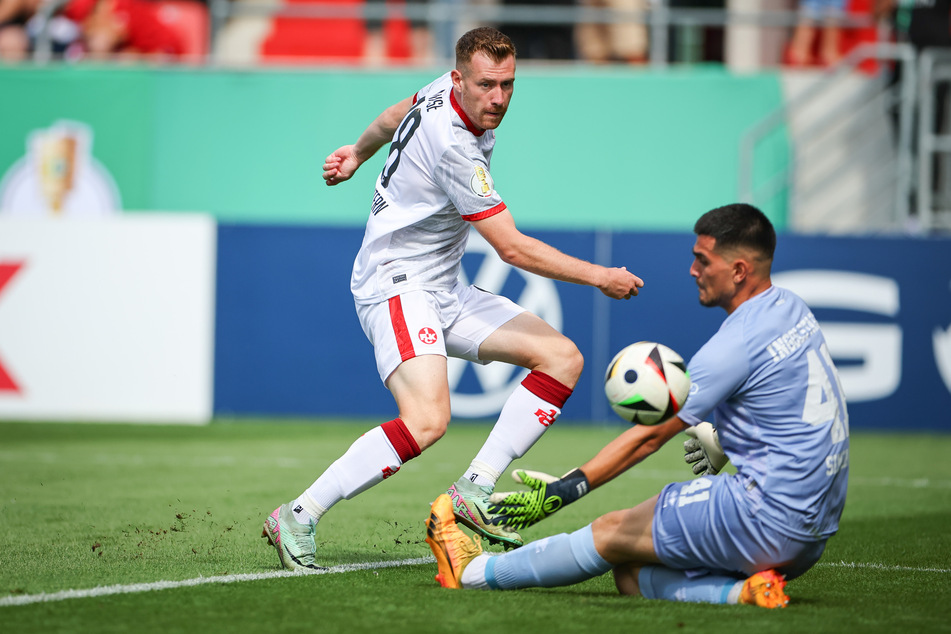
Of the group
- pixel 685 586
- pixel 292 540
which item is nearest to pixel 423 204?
pixel 292 540

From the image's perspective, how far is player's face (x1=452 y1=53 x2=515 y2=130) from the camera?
5.12 m

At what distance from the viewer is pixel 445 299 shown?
552 cm

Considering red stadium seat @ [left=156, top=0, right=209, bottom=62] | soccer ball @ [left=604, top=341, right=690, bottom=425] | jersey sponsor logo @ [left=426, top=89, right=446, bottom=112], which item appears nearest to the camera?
soccer ball @ [left=604, top=341, right=690, bottom=425]

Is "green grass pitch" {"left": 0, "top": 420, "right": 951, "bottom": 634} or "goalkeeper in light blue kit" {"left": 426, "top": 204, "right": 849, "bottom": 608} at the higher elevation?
"goalkeeper in light blue kit" {"left": 426, "top": 204, "right": 849, "bottom": 608}

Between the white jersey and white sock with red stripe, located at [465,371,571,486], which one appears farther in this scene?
white sock with red stripe, located at [465,371,571,486]

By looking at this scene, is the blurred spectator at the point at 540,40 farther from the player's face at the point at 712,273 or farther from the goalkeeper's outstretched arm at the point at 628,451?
the goalkeeper's outstretched arm at the point at 628,451

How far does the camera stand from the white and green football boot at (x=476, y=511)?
5195mm

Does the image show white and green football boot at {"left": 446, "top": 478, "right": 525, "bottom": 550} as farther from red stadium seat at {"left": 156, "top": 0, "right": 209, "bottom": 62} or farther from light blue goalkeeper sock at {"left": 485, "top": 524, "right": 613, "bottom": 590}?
red stadium seat at {"left": 156, "top": 0, "right": 209, "bottom": 62}

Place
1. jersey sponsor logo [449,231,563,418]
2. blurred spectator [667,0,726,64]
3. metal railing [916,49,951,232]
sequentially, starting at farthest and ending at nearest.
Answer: blurred spectator [667,0,726,64], metal railing [916,49,951,232], jersey sponsor logo [449,231,563,418]

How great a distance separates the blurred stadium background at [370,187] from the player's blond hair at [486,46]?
6.45 m

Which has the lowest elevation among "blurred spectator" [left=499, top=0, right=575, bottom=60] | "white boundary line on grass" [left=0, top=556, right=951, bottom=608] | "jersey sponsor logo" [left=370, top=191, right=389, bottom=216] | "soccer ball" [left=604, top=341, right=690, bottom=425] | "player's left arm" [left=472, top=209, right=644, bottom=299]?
"white boundary line on grass" [left=0, top=556, right=951, bottom=608]

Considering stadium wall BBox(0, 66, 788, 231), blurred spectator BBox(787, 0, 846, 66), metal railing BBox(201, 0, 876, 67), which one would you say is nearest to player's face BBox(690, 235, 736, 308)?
stadium wall BBox(0, 66, 788, 231)

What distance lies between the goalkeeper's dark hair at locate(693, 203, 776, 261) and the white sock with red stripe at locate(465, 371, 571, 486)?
1.43 meters

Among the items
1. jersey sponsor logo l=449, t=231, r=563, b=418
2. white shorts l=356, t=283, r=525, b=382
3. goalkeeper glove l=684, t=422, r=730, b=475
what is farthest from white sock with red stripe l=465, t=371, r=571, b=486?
Result: jersey sponsor logo l=449, t=231, r=563, b=418
